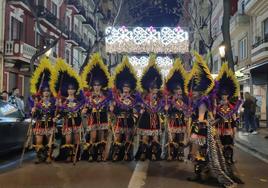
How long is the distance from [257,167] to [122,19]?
86.5ft

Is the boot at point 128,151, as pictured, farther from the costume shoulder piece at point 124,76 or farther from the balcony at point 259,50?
the balcony at point 259,50

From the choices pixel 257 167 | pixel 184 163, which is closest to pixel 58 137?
pixel 184 163

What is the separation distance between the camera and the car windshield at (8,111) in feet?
36.2

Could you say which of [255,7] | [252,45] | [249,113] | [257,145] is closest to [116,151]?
[257,145]

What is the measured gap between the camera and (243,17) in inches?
1238

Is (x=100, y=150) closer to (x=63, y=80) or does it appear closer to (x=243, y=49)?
(x=63, y=80)

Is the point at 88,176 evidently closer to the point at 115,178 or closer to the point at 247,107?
the point at 115,178

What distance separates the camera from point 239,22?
3172 centimetres

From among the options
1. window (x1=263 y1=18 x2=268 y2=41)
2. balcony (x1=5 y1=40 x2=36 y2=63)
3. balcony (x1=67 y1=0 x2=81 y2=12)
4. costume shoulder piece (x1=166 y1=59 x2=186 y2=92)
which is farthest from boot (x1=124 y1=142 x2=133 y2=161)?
balcony (x1=67 y1=0 x2=81 y2=12)

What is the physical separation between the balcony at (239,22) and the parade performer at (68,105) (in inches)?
884

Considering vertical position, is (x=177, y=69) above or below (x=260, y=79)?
below

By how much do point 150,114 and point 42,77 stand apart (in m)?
2.63

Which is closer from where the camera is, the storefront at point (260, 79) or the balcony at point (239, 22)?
the storefront at point (260, 79)

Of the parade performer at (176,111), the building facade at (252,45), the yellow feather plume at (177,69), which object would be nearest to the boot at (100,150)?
the parade performer at (176,111)
